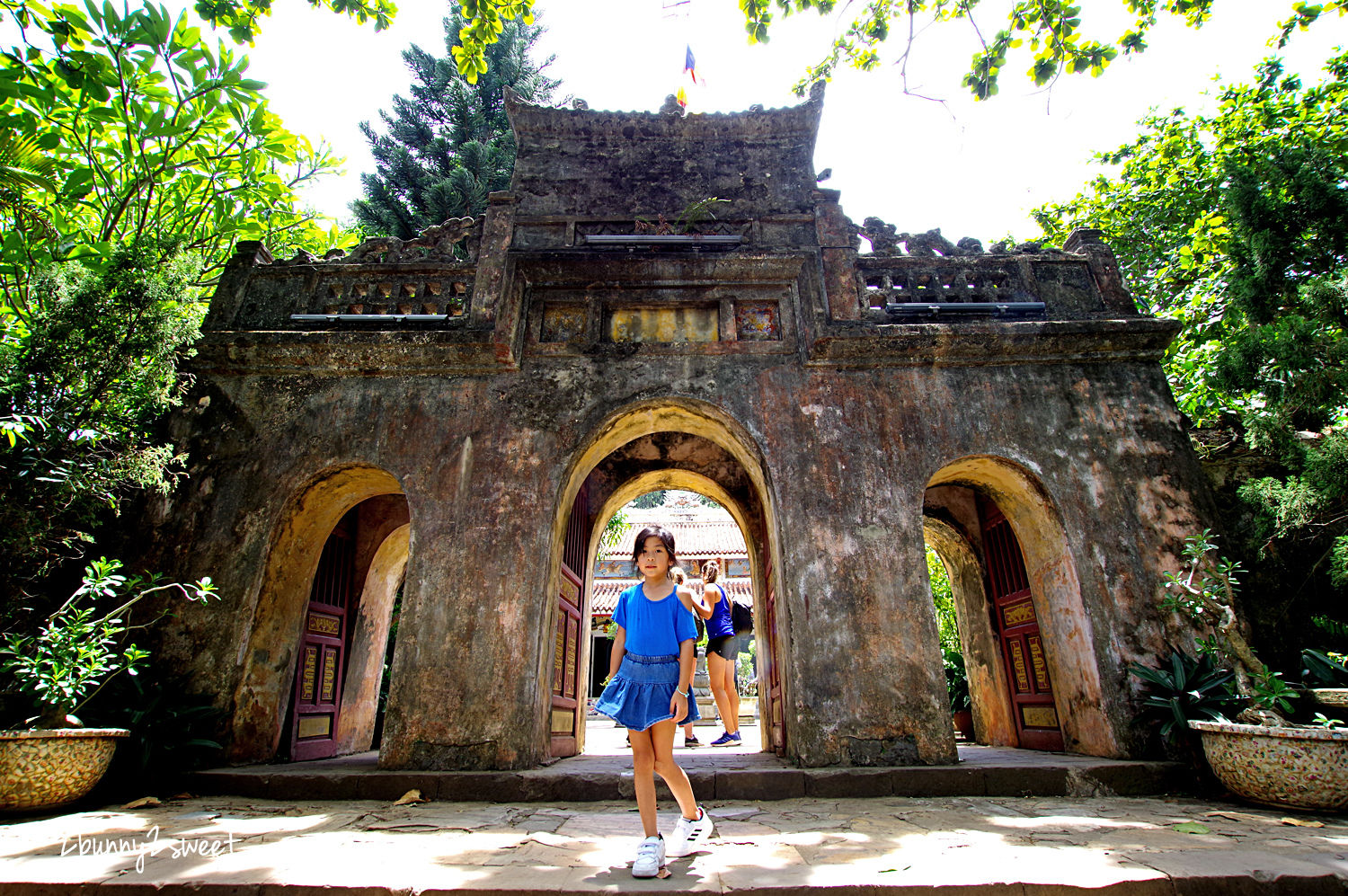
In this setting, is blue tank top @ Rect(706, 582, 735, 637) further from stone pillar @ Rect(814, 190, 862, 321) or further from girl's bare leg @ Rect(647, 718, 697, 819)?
girl's bare leg @ Rect(647, 718, 697, 819)

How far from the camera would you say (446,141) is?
14.9 m

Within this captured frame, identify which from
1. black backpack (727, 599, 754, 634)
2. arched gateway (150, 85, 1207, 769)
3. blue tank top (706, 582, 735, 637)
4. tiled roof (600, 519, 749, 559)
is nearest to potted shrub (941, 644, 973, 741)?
arched gateway (150, 85, 1207, 769)

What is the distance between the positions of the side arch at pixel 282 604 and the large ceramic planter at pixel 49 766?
3.49 feet

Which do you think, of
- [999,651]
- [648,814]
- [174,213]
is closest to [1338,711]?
[999,651]

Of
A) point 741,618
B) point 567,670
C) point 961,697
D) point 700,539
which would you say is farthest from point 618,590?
point 567,670

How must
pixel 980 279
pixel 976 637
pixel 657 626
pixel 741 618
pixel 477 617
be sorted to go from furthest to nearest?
pixel 741 618 < pixel 976 637 < pixel 980 279 < pixel 477 617 < pixel 657 626

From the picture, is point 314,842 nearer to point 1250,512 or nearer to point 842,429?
point 842,429

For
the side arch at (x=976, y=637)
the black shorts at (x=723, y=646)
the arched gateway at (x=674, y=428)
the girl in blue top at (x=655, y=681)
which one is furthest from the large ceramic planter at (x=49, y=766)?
the side arch at (x=976, y=637)

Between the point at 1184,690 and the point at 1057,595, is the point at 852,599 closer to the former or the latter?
the point at 1057,595

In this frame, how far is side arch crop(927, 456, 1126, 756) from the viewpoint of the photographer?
532cm

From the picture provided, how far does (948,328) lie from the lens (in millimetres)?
6066

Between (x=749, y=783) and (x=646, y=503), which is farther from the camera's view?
(x=646, y=503)

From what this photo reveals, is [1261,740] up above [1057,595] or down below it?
below

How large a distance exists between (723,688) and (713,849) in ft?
13.8
